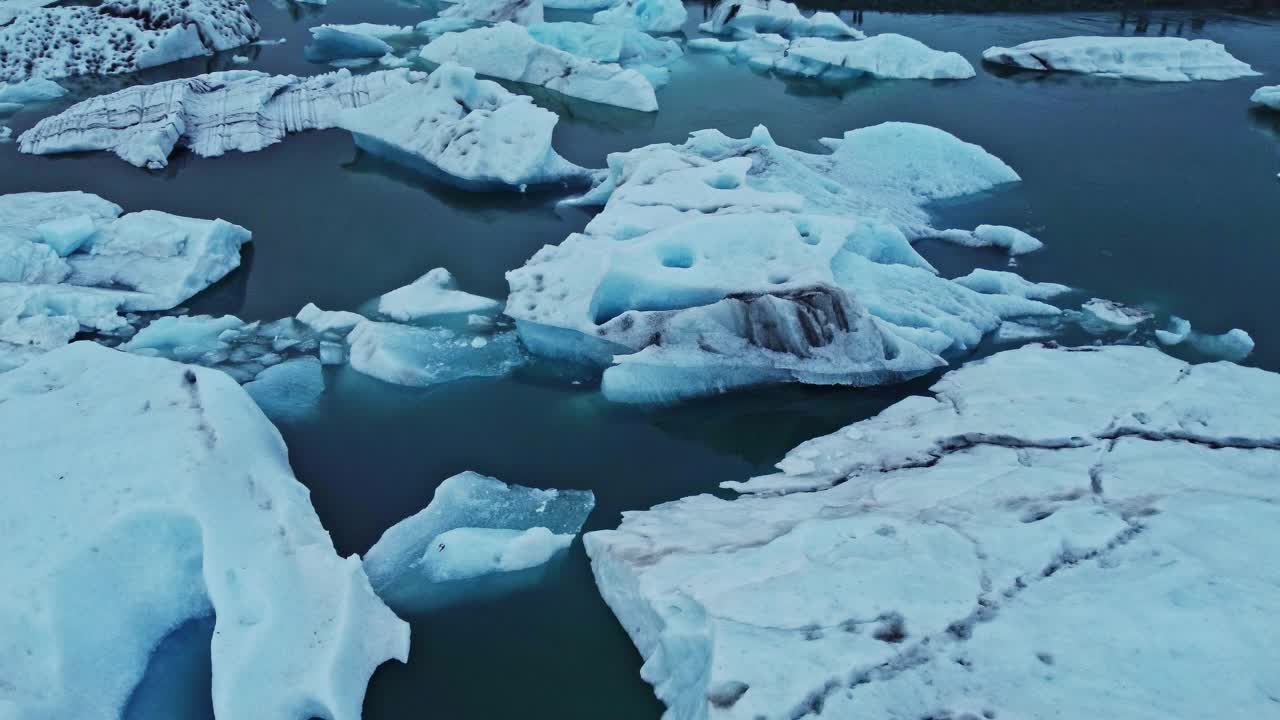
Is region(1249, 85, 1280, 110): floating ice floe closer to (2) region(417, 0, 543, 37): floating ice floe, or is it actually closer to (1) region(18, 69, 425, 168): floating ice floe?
(2) region(417, 0, 543, 37): floating ice floe

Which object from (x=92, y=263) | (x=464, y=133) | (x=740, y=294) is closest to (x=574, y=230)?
(x=464, y=133)

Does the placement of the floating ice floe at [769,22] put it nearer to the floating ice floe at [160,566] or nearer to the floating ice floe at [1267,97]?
the floating ice floe at [1267,97]

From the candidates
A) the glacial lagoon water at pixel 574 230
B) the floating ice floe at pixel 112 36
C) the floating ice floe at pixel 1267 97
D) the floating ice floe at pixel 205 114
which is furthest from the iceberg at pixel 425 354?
the floating ice floe at pixel 1267 97

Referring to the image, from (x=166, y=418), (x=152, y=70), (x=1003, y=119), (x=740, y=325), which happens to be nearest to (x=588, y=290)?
(x=740, y=325)

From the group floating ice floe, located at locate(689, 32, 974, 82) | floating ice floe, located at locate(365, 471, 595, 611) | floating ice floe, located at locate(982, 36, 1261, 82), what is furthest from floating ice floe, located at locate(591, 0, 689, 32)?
floating ice floe, located at locate(365, 471, 595, 611)

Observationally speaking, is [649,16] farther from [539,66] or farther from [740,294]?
[740,294]

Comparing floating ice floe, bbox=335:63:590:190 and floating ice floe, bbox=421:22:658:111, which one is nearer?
floating ice floe, bbox=335:63:590:190
